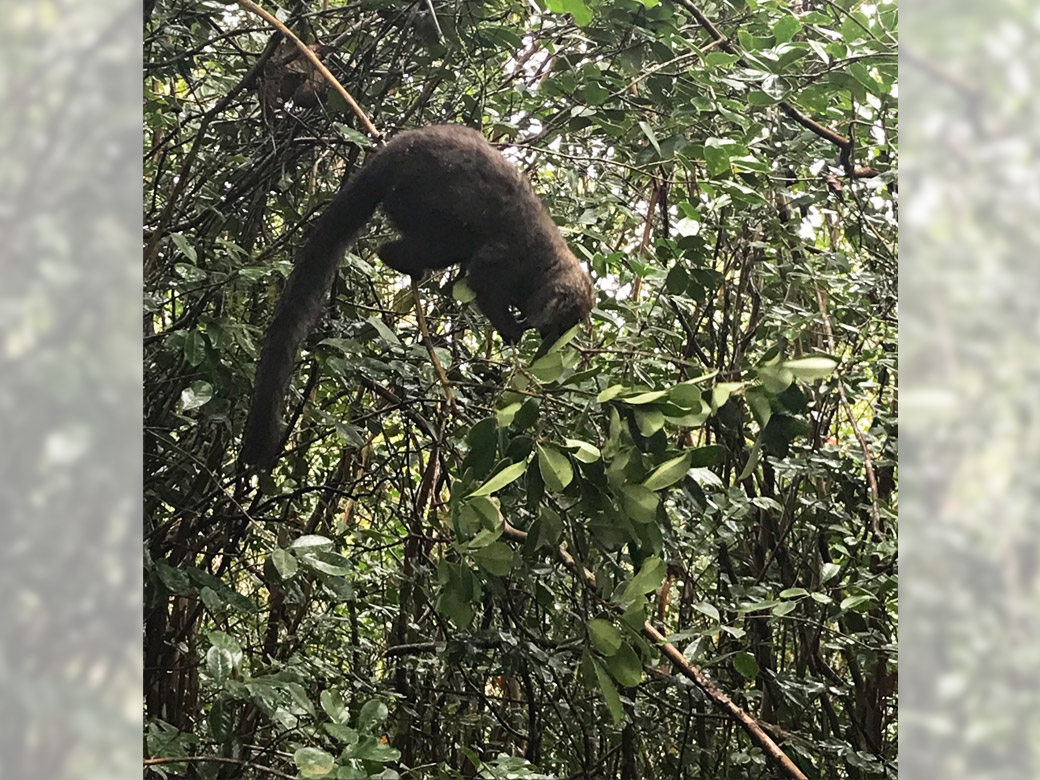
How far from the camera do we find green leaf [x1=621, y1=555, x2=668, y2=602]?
0.95 metres

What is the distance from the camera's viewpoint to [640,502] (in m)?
0.91

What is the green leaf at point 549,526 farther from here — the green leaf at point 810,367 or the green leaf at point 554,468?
the green leaf at point 810,367

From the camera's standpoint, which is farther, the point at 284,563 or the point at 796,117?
the point at 796,117

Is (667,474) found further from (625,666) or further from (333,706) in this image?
(333,706)

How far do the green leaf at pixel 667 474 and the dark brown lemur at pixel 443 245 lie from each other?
555mm

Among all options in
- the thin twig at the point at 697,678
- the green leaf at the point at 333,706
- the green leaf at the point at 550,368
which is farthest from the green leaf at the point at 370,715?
the green leaf at the point at 550,368

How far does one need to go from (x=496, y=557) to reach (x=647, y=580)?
0.15 metres

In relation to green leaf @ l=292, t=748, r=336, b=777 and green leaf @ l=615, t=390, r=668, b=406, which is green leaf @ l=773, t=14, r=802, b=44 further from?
green leaf @ l=292, t=748, r=336, b=777

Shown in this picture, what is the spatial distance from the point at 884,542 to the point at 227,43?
→ 1301 mm

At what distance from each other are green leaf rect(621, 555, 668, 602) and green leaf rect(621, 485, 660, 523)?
0.06 m
